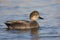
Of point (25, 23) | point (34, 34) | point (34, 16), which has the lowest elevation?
point (34, 34)

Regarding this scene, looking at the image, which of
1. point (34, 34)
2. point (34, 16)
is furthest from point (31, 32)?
point (34, 16)

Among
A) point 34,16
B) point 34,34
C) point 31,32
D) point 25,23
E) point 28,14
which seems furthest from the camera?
point 28,14

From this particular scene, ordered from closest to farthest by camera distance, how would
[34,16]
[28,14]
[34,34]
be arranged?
[34,34] → [34,16] → [28,14]

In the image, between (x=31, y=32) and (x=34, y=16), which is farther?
(x=34, y=16)

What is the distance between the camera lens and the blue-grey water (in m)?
13.7

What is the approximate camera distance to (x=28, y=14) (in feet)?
57.5

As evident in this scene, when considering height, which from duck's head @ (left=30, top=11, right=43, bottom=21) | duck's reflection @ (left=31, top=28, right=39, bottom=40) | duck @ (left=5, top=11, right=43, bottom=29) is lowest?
duck's reflection @ (left=31, top=28, right=39, bottom=40)

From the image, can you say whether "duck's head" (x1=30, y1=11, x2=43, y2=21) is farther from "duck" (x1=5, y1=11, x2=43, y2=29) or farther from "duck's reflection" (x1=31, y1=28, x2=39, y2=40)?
"duck's reflection" (x1=31, y1=28, x2=39, y2=40)

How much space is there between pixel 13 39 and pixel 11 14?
4.47 meters

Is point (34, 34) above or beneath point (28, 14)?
beneath

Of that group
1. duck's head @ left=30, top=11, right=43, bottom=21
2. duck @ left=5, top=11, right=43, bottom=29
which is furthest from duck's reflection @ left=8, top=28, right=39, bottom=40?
duck's head @ left=30, top=11, right=43, bottom=21

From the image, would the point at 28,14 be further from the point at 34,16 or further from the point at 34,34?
the point at 34,34

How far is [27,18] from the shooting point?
16875mm

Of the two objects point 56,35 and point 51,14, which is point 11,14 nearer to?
point 51,14
